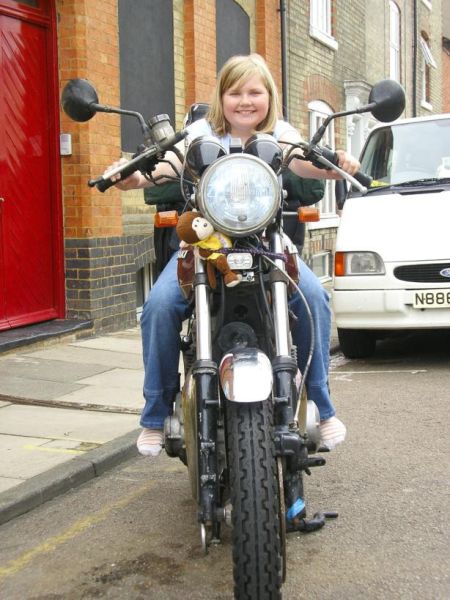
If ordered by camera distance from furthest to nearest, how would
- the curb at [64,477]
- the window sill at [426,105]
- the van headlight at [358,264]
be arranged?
1. the window sill at [426,105]
2. the van headlight at [358,264]
3. the curb at [64,477]

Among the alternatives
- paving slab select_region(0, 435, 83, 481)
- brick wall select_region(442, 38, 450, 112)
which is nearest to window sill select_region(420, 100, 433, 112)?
brick wall select_region(442, 38, 450, 112)

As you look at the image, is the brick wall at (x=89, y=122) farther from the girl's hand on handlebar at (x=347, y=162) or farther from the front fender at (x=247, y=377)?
the front fender at (x=247, y=377)

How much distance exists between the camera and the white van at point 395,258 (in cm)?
741

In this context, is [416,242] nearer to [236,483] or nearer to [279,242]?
Result: [279,242]

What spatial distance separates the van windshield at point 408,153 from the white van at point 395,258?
2cm

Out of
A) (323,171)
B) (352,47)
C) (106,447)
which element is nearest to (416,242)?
(106,447)

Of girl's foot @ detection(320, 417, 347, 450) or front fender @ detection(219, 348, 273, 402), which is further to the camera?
girl's foot @ detection(320, 417, 347, 450)

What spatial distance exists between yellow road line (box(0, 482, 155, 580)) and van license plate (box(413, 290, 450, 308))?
11.6 ft

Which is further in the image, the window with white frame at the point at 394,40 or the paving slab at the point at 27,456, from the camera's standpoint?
the window with white frame at the point at 394,40

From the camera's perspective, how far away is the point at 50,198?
354 inches

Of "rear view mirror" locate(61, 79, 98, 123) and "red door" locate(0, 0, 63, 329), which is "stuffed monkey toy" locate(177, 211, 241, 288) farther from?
"red door" locate(0, 0, 63, 329)

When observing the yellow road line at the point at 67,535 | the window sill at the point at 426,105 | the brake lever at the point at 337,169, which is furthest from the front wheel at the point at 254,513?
the window sill at the point at 426,105

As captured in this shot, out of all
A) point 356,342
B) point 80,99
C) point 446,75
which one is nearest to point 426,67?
point 446,75

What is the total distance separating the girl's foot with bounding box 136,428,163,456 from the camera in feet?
12.0
